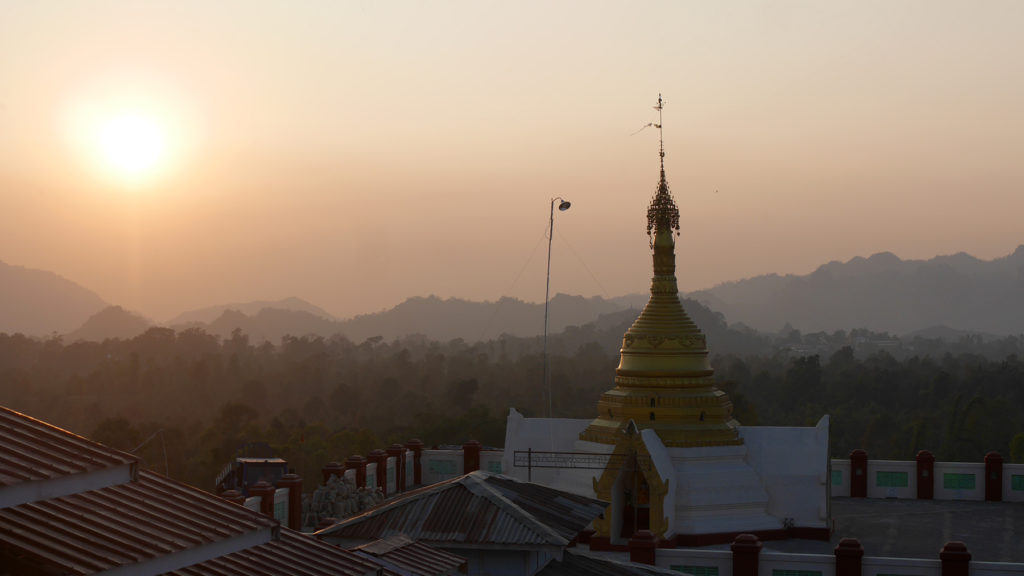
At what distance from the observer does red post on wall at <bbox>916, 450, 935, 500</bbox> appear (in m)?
42.0

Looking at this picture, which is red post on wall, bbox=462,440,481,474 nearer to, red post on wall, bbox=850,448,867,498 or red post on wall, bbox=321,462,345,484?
red post on wall, bbox=321,462,345,484

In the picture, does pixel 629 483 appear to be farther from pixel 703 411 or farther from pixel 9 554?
pixel 9 554

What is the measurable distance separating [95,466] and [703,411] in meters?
28.2

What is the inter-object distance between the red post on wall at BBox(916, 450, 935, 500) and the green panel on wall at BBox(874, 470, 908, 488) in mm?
500

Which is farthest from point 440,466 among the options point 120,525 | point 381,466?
point 120,525

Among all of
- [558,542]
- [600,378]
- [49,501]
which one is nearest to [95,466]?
[49,501]

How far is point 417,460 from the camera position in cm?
4447

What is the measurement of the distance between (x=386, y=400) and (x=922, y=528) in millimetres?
92685

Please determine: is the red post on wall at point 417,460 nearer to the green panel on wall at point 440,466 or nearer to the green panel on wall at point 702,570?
the green panel on wall at point 440,466

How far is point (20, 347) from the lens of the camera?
188125 mm

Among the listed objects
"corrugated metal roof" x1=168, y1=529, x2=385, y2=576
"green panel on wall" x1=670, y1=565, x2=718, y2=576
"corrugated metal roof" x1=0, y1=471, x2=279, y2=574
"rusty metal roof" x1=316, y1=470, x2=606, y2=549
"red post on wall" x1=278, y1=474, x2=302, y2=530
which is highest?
"corrugated metal roof" x1=0, y1=471, x2=279, y2=574

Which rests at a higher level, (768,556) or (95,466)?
(95,466)

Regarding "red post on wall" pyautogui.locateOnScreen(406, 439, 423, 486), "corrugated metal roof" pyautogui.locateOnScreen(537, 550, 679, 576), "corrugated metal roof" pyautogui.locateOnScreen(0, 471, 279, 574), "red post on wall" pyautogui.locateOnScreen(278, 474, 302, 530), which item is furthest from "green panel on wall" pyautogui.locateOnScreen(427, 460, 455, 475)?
"corrugated metal roof" pyautogui.locateOnScreen(0, 471, 279, 574)

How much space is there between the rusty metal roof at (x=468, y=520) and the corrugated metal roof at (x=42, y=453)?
11496 millimetres
